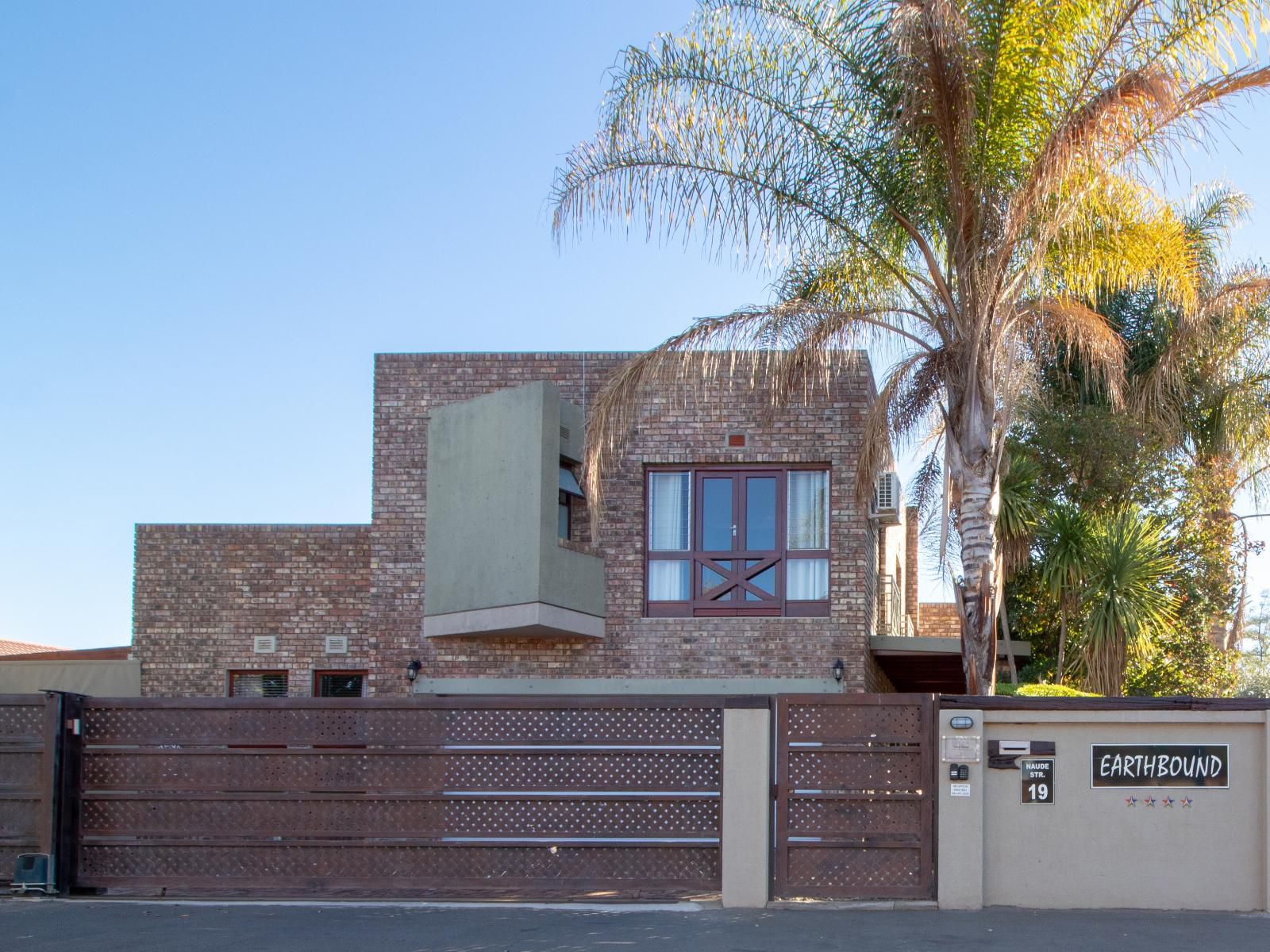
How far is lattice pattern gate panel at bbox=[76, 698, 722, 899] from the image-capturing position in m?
11.1

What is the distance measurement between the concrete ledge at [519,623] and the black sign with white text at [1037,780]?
294 inches

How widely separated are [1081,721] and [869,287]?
20.7ft

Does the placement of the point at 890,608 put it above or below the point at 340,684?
above

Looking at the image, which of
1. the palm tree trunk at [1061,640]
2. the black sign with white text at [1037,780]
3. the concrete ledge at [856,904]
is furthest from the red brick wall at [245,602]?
the palm tree trunk at [1061,640]

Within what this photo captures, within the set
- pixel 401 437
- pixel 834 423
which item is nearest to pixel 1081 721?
pixel 834 423

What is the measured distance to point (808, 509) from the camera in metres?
18.2

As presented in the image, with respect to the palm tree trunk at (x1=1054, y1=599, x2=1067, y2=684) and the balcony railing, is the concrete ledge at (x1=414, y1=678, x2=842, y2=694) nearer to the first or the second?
the balcony railing

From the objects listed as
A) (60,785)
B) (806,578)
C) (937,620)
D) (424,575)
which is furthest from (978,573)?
(937,620)

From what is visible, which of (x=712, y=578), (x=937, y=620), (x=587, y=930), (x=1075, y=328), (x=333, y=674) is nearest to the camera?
(x=587, y=930)

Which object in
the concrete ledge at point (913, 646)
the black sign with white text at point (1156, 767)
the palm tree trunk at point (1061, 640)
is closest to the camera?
the black sign with white text at point (1156, 767)

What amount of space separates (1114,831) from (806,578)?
7745 millimetres

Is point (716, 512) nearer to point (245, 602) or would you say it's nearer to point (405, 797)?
point (245, 602)

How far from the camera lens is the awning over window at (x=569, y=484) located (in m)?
18.3

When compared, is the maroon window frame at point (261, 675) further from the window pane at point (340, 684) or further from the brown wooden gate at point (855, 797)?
the brown wooden gate at point (855, 797)
